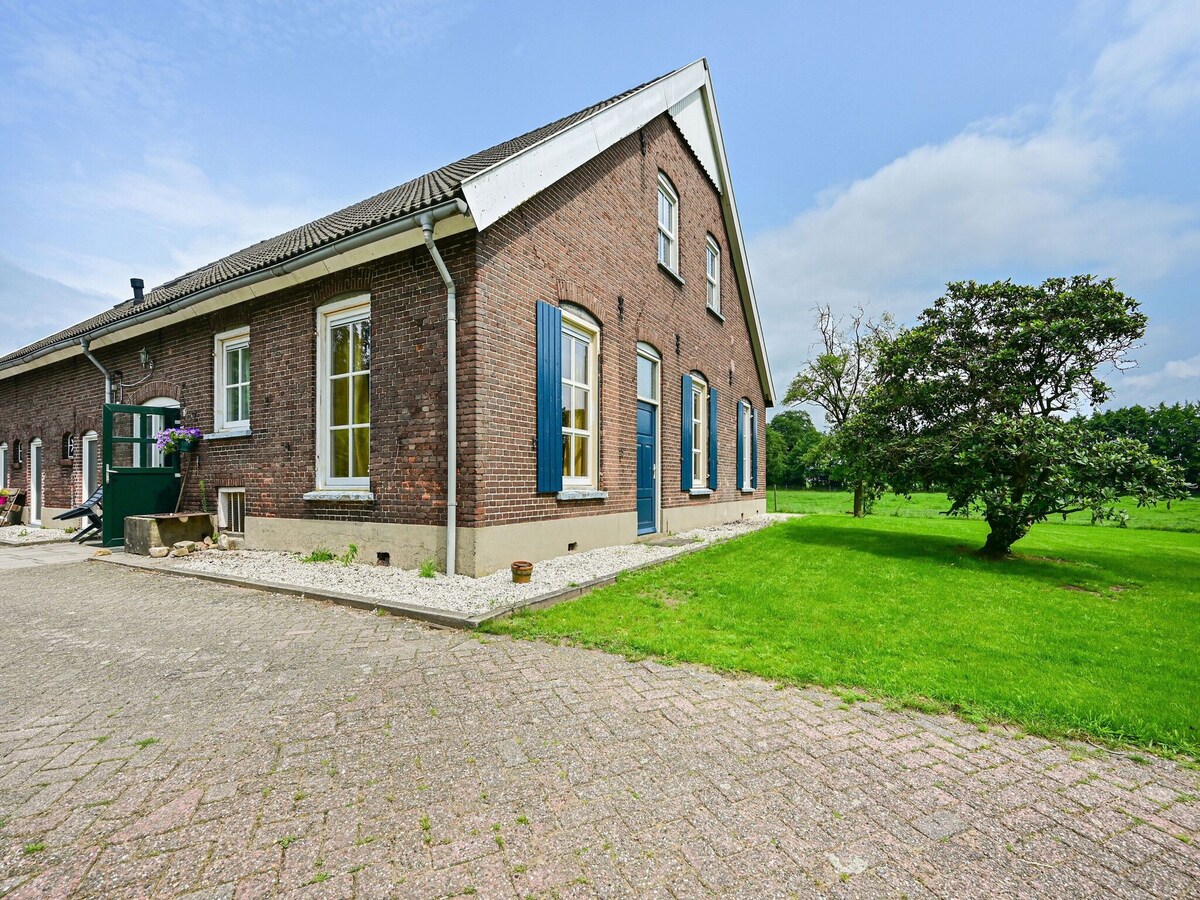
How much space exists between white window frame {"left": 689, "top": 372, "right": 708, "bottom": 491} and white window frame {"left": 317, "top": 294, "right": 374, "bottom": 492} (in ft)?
23.0

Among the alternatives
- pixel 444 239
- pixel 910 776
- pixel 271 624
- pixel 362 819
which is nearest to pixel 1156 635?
pixel 910 776

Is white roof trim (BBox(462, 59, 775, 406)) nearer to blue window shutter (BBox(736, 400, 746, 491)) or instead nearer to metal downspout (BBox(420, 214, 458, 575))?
metal downspout (BBox(420, 214, 458, 575))

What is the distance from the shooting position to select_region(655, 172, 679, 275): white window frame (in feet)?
35.5

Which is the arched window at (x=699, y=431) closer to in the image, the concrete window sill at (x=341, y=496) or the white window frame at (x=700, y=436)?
the white window frame at (x=700, y=436)

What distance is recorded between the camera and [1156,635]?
4574 millimetres

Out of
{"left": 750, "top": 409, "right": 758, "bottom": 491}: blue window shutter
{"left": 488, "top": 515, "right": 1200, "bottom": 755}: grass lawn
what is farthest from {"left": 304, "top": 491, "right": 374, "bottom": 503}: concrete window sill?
{"left": 750, "top": 409, "right": 758, "bottom": 491}: blue window shutter

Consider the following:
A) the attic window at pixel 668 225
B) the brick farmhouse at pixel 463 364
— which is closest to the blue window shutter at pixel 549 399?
the brick farmhouse at pixel 463 364

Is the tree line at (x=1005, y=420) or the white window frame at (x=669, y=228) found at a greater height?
the white window frame at (x=669, y=228)

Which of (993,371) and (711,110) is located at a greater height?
(711,110)

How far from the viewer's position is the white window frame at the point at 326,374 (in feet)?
24.0

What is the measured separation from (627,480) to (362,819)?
287 inches

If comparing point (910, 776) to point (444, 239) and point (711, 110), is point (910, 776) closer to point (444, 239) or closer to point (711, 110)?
point (444, 239)

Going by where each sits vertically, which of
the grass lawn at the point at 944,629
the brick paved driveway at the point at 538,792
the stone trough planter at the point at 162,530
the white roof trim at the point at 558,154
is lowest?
the grass lawn at the point at 944,629

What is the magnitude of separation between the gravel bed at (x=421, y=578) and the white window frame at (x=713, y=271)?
25.1 feet
